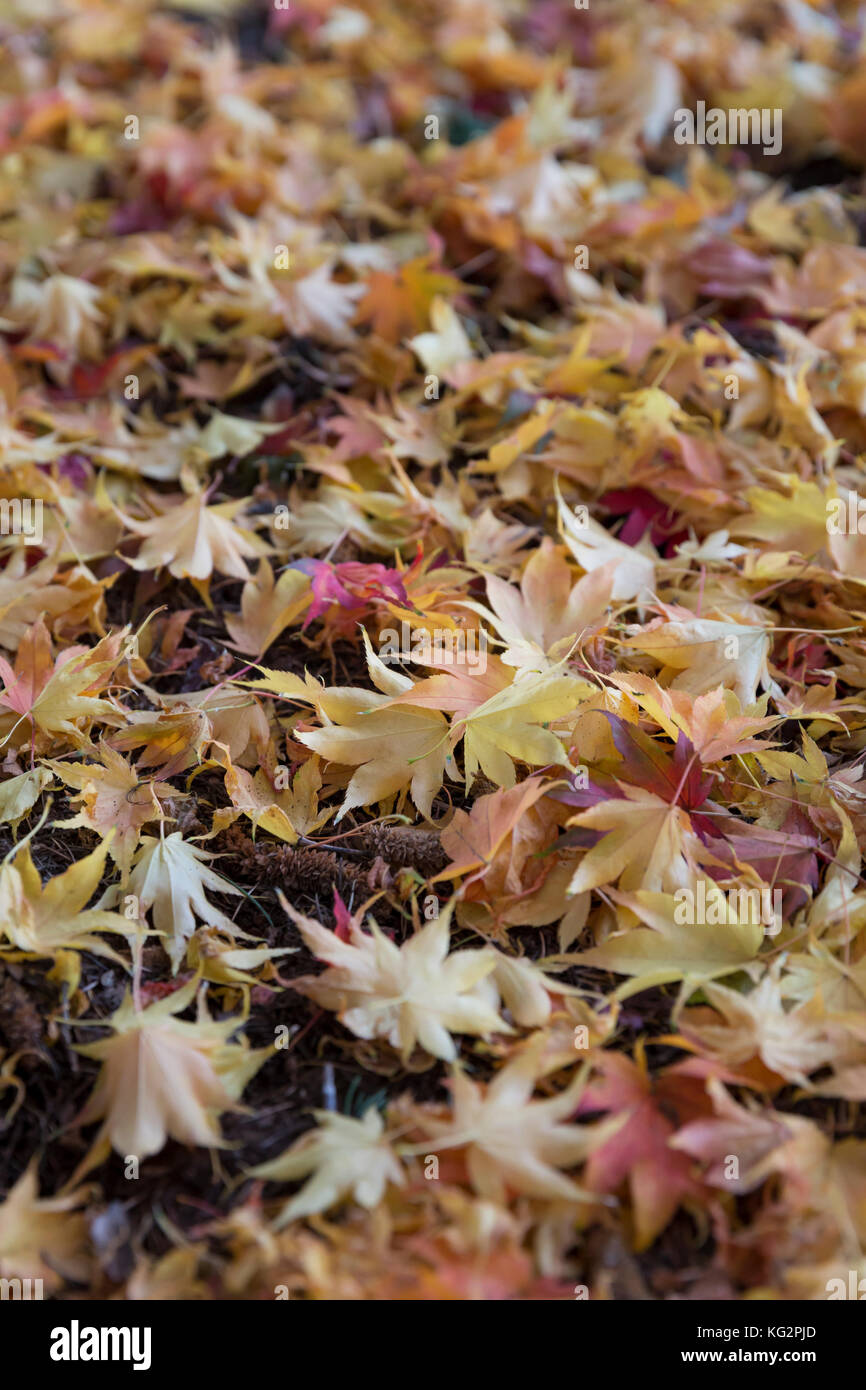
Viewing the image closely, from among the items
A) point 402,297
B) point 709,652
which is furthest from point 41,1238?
point 402,297

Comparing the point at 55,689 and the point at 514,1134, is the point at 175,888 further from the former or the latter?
the point at 514,1134

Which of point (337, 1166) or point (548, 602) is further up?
point (548, 602)

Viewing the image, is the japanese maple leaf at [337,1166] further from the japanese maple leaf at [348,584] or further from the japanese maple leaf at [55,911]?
the japanese maple leaf at [348,584]

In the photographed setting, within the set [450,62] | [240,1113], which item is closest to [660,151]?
[450,62]

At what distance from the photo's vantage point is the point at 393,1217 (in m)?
0.83

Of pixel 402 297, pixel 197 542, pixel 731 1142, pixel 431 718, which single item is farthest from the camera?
pixel 402 297

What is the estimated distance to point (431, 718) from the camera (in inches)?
42.9

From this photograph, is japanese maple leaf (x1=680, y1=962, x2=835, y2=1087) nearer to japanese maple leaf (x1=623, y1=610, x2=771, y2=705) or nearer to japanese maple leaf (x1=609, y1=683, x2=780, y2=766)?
japanese maple leaf (x1=609, y1=683, x2=780, y2=766)

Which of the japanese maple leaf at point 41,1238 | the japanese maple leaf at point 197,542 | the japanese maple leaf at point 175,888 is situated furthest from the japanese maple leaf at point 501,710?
the japanese maple leaf at point 41,1238

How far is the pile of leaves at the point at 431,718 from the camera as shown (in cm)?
84

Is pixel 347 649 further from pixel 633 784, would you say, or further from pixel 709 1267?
pixel 709 1267
